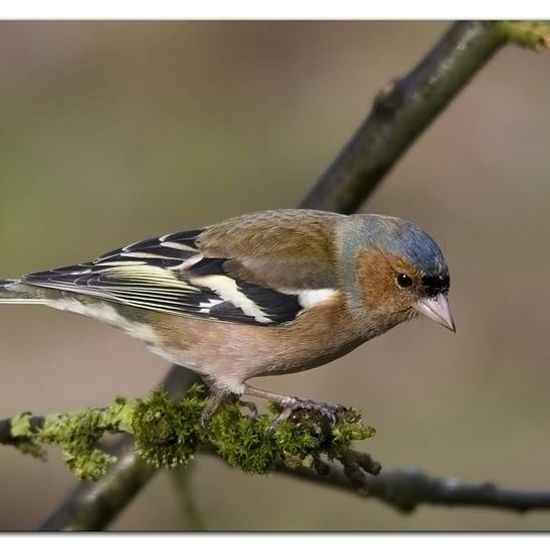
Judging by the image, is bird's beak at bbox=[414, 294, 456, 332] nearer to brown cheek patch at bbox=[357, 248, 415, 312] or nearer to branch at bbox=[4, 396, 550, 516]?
brown cheek patch at bbox=[357, 248, 415, 312]

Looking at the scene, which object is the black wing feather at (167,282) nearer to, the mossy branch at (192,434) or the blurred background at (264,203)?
the mossy branch at (192,434)

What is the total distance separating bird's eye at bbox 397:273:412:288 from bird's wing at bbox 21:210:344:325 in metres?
0.17

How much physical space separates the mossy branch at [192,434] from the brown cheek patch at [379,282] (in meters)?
0.51

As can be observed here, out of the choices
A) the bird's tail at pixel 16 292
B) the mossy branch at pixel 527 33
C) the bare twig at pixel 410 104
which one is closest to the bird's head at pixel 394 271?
the bare twig at pixel 410 104

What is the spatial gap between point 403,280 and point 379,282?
78 mm

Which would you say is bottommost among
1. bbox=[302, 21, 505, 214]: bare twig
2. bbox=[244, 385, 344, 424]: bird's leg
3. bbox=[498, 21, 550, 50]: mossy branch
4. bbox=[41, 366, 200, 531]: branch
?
bbox=[41, 366, 200, 531]: branch

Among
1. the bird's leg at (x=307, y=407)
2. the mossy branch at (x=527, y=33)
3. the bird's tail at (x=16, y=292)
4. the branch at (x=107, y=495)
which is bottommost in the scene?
the branch at (x=107, y=495)

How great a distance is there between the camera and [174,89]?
171 inches

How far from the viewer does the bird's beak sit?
7.74 ft

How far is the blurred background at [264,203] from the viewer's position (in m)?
3.86

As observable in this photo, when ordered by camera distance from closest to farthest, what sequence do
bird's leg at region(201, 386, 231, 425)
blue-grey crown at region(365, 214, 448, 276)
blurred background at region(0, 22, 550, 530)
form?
1. bird's leg at region(201, 386, 231, 425)
2. blue-grey crown at region(365, 214, 448, 276)
3. blurred background at region(0, 22, 550, 530)

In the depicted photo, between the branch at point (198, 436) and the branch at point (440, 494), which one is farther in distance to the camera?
the branch at point (440, 494)

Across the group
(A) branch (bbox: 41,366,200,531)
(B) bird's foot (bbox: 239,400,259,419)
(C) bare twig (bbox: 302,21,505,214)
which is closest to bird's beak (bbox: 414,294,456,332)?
(C) bare twig (bbox: 302,21,505,214)
